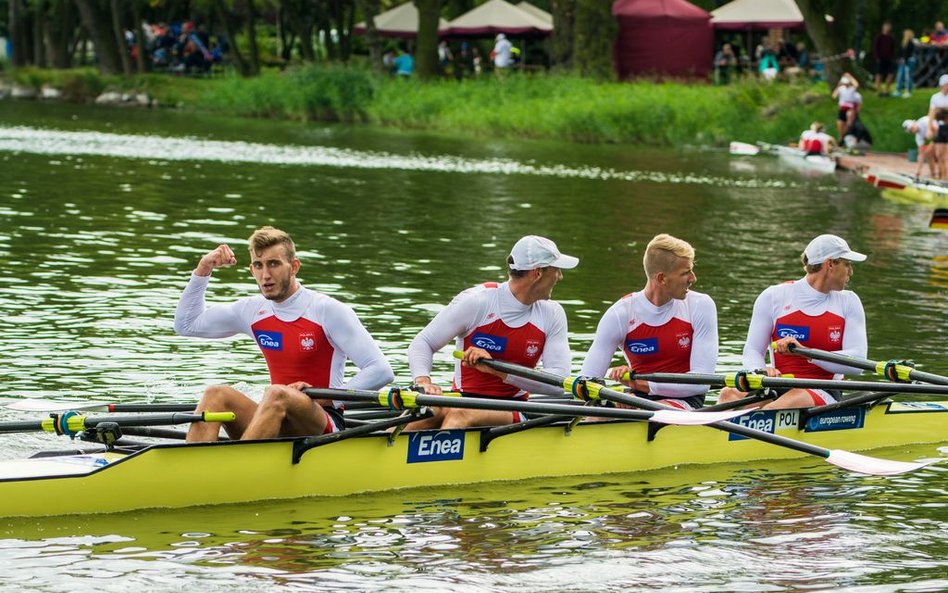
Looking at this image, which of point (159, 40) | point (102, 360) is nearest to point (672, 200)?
point (102, 360)

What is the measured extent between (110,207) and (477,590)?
2051cm

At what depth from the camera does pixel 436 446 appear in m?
11.1

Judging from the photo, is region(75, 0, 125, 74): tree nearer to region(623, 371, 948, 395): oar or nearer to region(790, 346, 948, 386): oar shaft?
region(790, 346, 948, 386): oar shaft

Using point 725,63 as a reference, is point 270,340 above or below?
below

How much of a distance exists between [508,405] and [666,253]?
1.69 meters

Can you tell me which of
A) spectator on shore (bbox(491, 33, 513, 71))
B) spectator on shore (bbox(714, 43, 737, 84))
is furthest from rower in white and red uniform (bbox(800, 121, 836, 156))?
spectator on shore (bbox(491, 33, 513, 71))

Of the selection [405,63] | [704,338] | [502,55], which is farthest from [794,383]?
[405,63]

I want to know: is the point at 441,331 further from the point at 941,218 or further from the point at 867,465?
the point at 941,218

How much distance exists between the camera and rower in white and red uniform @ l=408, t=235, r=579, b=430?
10984mm

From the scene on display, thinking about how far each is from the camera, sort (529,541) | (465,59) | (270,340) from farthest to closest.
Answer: (465,59), (270,340), (529,541)

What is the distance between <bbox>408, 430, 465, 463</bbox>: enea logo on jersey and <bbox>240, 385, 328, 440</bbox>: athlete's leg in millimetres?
780

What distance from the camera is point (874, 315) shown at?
19.2 m

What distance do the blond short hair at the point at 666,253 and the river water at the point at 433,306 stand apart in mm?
1553

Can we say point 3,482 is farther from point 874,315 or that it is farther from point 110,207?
point 110,207
